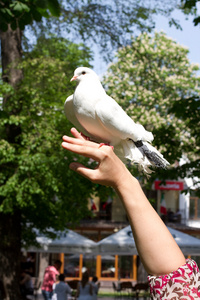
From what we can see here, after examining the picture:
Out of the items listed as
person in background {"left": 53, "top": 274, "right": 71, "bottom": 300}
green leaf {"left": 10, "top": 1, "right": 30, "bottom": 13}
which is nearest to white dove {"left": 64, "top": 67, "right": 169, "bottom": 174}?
green leaf {"left": 10, "top": 1, "right": 30, "bottom": 13}

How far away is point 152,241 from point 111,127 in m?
0.76

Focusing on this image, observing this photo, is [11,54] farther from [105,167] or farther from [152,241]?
[152,241]

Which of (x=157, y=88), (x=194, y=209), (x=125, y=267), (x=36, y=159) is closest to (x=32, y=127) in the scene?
(x=36, y=159)

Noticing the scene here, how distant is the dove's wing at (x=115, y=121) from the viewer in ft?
7.65

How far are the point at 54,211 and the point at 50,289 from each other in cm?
198

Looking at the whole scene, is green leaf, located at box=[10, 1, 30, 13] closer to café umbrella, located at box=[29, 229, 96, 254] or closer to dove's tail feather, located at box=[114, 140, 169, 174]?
dove's tail feather, located at box=[114, 140, 169, 174]

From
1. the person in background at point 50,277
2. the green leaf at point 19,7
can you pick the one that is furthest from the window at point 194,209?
the green leaf at point 19,7

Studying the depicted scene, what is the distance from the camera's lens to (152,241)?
5.81ft

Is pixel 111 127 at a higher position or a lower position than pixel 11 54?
lower

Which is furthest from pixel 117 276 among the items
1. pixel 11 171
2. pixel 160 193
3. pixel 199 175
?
pixel 199 175

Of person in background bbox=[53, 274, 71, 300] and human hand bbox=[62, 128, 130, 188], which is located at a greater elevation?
human hand bbox=[62, 128, 130, 188]

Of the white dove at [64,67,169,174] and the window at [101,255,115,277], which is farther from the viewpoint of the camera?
the window at [101,255,115,277]

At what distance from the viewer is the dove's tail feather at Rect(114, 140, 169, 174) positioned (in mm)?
2326

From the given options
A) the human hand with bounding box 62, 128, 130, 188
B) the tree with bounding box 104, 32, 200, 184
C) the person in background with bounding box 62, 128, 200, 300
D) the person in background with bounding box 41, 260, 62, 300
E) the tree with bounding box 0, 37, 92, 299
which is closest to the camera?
the person in background with bounding box 62, 128, 200, 300
